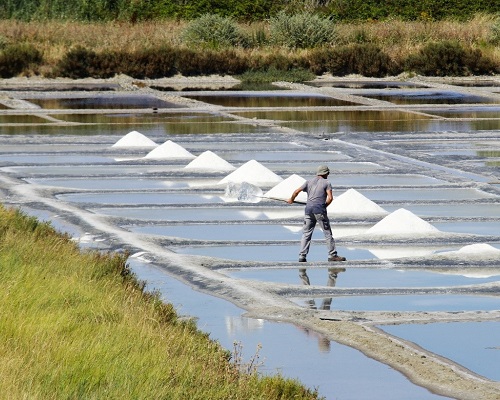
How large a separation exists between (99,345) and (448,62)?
151 feet

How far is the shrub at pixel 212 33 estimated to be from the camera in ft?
191

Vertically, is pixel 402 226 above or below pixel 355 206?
above

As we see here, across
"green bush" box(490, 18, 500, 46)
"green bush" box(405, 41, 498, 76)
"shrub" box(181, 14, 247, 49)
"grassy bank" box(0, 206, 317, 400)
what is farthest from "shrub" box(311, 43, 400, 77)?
"grassy bank" box(0, 206, 317, 400)

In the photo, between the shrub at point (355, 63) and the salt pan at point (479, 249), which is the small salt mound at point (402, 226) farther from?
the shrub at point (355, 63)

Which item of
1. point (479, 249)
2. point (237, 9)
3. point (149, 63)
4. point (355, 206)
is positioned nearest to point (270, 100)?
point (149, 63)

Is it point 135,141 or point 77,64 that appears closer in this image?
point 135,141

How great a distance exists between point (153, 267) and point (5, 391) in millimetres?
7362

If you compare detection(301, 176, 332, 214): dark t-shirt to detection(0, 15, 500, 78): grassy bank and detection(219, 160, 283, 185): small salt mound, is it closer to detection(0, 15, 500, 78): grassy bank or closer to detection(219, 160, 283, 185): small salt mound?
detection(219, 160, 283, 185): small salt mound

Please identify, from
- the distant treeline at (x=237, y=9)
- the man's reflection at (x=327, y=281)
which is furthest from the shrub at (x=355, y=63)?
the man's reflection at (x=327, y=281)

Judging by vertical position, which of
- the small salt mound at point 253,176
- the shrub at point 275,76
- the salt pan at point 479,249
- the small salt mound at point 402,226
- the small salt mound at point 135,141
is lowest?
the shrub at point 275,76

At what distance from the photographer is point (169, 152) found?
26016mm

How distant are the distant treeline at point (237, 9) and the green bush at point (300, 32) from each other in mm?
11851

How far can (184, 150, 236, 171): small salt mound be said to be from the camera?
Answer: 24016 mm

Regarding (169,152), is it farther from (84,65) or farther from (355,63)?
(355,63)
